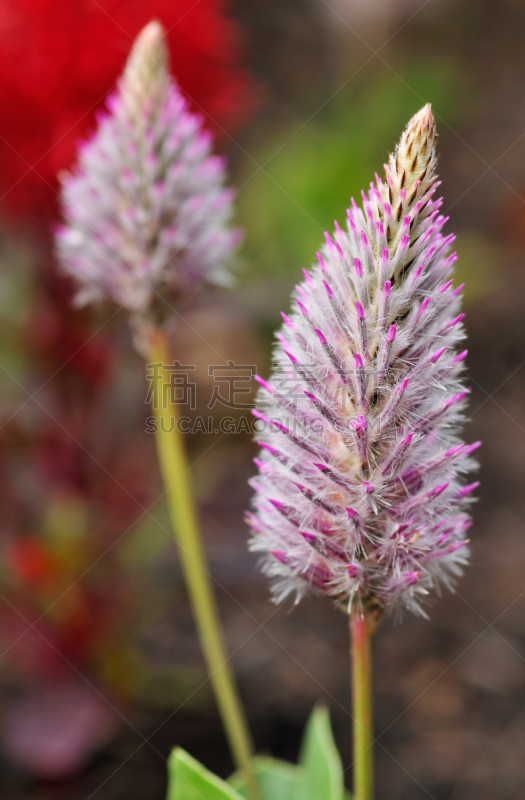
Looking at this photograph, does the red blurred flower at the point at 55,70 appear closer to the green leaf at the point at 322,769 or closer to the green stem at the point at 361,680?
the green stem at the point at 361,680

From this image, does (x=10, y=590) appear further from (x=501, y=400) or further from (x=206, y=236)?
(x=501, y=400)

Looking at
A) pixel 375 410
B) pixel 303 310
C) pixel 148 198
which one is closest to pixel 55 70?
pixel 148 198

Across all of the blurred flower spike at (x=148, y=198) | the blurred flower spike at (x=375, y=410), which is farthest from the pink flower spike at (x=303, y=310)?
the blurred flower spike at (x=148, y=198)

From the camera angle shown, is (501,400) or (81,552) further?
(501,400)

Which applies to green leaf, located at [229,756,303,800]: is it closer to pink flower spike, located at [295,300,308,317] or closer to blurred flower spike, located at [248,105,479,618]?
blurred flower spike, located at [248,105,479,618]

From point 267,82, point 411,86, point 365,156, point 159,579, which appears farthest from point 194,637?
point 267,82
